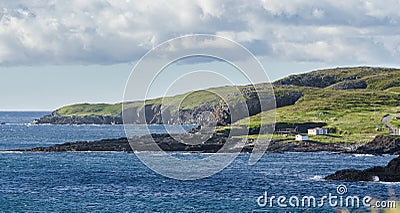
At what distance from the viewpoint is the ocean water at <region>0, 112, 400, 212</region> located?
8664 centimetres

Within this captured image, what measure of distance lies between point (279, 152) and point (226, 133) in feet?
88.5

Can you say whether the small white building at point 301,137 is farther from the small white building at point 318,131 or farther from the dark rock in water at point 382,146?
the dark rock in water at point 382,146

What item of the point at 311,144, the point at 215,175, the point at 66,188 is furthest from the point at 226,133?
the point at 66,188

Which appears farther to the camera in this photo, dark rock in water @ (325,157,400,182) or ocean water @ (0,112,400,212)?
dark rock in water @ (325,157,400,182)

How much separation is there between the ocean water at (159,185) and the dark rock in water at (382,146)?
7214 millimetres

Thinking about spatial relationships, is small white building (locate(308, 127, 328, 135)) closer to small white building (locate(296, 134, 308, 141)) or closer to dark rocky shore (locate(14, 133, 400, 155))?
small white building (locate(296, 134, 308, 141))

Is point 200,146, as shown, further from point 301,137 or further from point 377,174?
point 377,174

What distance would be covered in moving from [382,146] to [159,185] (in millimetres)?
69699

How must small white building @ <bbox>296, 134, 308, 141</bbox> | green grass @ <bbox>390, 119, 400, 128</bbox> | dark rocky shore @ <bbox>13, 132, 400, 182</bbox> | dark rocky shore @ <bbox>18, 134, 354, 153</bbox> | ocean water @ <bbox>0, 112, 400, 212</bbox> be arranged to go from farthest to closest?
1. green grass @ <bbox>390, 119, 400, 128</bbox>
2. small white building @ <bbox>296, 134, 308, 141</bbox>
3. dark rocky shore @ <bbox>18, 134, 354, 153</bbox>
4. dark rocky shore @ <bbox>13, 132, 400, 182</bbox>
5. ocean water @ <bbox>0, 112, 400, 212</bbox>

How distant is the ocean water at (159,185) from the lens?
86.6 meters

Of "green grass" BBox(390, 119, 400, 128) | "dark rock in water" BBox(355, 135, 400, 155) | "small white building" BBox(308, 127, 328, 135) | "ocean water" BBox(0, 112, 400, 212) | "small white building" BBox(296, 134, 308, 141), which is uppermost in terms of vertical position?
"green grass" BBox(390, 119, 400, 128)

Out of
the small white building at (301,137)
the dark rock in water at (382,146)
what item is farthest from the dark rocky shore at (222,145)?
the small white building at (301,137)

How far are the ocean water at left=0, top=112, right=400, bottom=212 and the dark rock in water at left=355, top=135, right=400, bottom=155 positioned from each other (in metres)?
7.21

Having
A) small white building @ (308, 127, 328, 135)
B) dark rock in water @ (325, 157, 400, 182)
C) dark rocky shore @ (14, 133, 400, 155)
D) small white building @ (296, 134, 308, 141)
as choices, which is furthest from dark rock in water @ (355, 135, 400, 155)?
dark rock in water @ (325, 157, 400, 182)
